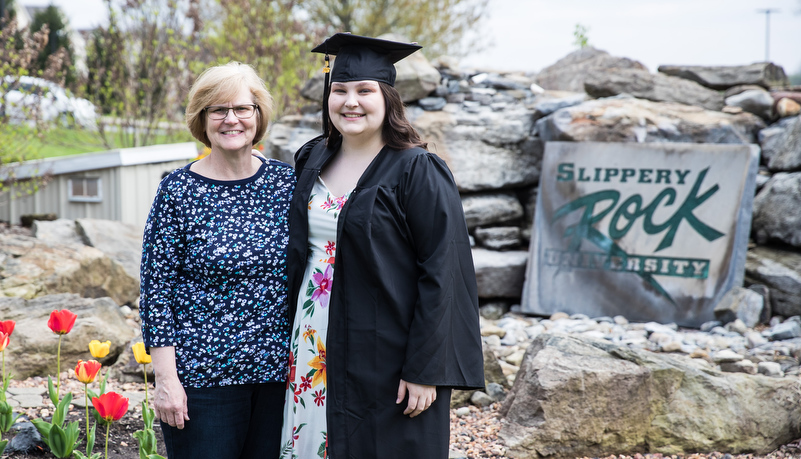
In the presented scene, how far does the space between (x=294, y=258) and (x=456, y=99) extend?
16.8ft

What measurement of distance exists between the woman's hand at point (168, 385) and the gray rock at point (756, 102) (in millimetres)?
6431

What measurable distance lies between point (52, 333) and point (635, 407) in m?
3.21

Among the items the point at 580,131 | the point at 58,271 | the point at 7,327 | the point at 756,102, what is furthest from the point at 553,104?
the point at 7,327

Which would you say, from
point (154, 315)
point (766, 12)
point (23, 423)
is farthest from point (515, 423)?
point (766, 12)

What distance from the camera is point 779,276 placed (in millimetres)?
5664

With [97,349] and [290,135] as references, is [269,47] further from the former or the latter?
[97,349]

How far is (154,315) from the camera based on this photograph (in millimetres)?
2023

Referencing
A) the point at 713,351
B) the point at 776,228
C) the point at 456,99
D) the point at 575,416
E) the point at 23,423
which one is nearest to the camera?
the point at 23,423

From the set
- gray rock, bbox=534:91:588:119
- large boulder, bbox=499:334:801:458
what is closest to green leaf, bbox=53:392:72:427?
large boulder, bbox=499:334:801:458

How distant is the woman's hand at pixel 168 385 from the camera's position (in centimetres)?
203

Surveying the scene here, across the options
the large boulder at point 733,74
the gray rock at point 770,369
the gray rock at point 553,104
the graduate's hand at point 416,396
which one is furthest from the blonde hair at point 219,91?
the large boulder at point 733,74

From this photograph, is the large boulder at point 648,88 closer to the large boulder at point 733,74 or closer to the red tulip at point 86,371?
the large boulder at point 733,74

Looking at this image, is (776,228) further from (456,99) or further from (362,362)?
(362,362)

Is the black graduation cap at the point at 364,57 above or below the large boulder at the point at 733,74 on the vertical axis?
below
